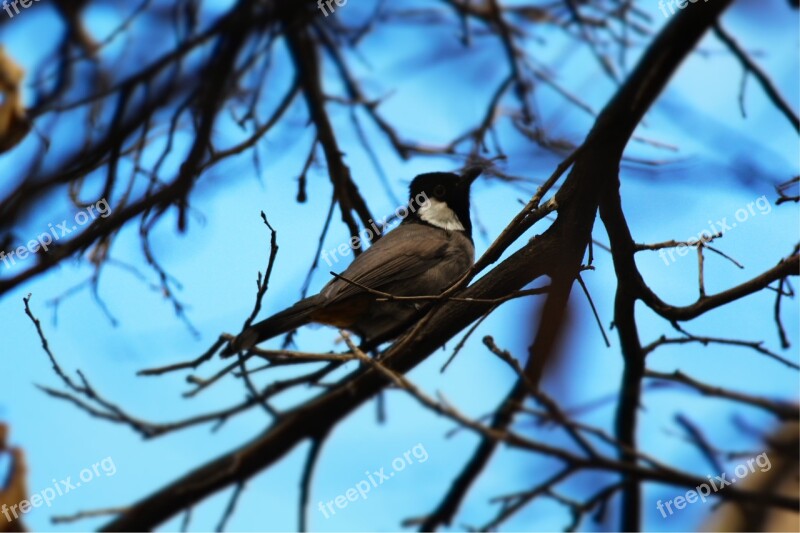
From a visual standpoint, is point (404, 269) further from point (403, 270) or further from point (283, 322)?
point (283, 322)

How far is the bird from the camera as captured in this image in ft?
13.4

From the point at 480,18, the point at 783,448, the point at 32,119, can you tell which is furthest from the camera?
the point at 480,18

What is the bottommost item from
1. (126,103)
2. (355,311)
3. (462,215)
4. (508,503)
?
(508,503)

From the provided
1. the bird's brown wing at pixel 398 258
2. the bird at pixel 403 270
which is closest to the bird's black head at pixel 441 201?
the bird at pixel 403 270

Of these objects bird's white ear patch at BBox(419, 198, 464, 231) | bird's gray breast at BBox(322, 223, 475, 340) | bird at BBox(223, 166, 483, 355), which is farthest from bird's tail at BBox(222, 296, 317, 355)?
bird's white ear patch at BBox(419, 198, 464, 231)

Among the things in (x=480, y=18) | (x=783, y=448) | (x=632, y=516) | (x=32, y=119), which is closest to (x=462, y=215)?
(x=480, y=18)

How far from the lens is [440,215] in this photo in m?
5.68

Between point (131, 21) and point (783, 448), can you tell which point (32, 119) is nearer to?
point (131, 21)

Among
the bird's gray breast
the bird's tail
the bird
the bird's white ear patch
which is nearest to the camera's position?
the bird's tail

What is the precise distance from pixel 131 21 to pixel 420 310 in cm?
177

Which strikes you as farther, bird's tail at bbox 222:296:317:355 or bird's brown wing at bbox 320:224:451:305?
bird's brown wing at bbox 320:224:451:305

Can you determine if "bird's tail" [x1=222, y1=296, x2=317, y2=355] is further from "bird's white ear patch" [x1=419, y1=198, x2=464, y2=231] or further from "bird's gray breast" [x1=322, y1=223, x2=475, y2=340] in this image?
"bird's white ear patch" [x1=419, y1=198, x2=464, y2=231]

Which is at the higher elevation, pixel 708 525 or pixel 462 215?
pixel 462 215

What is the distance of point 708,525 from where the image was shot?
8.07ft
